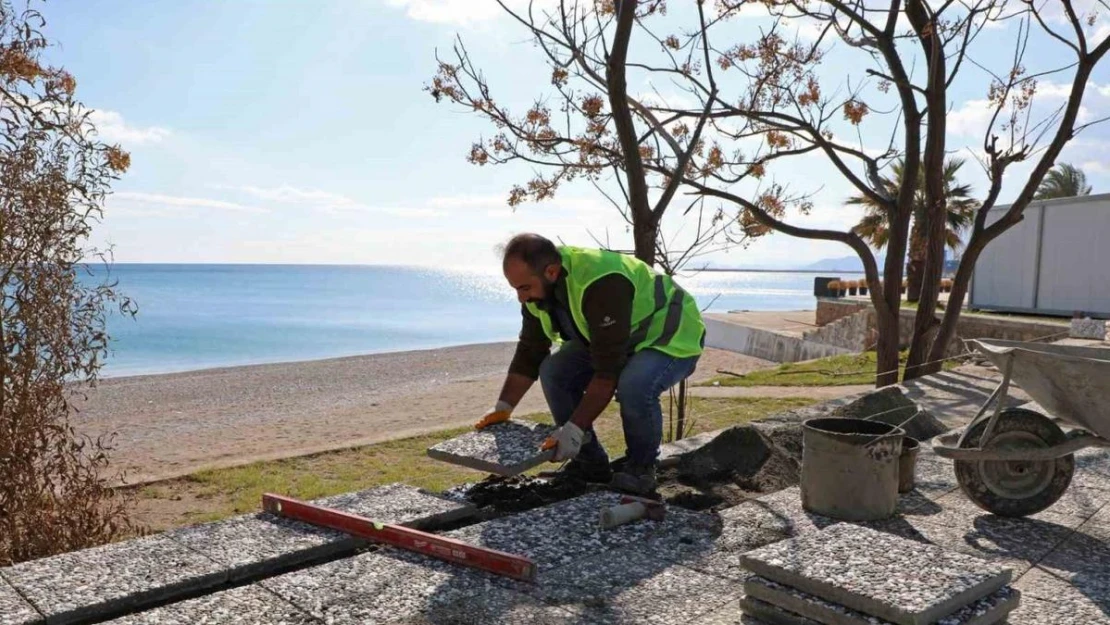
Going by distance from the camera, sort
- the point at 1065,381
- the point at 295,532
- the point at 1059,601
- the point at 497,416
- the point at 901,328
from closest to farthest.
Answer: the point at 1059,601 < the point at 295,532 < the point at 1065,381 < the point at 497,416 < the point at 901,328

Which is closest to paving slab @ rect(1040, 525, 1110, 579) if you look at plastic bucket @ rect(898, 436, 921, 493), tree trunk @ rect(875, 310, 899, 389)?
plastic bucket @ rect(898, 436, 921, 493)

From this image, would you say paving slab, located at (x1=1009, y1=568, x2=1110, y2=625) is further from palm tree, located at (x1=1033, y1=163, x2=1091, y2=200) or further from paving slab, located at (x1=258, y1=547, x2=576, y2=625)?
palm tree, located at (x1=1033, y1=163, x2=1091, y2=200)

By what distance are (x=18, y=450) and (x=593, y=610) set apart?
369cm

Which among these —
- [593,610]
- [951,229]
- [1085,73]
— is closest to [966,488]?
[593,610]

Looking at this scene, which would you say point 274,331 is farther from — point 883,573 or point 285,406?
point 883,573

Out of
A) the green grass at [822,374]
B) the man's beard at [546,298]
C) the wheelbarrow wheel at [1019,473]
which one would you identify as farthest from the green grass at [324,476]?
the wheelbarrow wheel at [1019,473]

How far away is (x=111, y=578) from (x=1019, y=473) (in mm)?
3611

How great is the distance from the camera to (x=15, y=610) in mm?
2707

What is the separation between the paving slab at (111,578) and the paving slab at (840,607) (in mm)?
1795

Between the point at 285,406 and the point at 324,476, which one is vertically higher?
the point at 324,476

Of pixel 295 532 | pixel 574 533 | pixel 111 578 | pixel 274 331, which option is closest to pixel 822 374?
pixel 574 533

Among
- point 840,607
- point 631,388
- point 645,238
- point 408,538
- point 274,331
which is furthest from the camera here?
point 274,331

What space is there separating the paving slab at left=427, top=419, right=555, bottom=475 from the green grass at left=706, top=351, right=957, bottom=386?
29.6 feet

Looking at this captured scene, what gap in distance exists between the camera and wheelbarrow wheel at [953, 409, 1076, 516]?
3.90 metres
